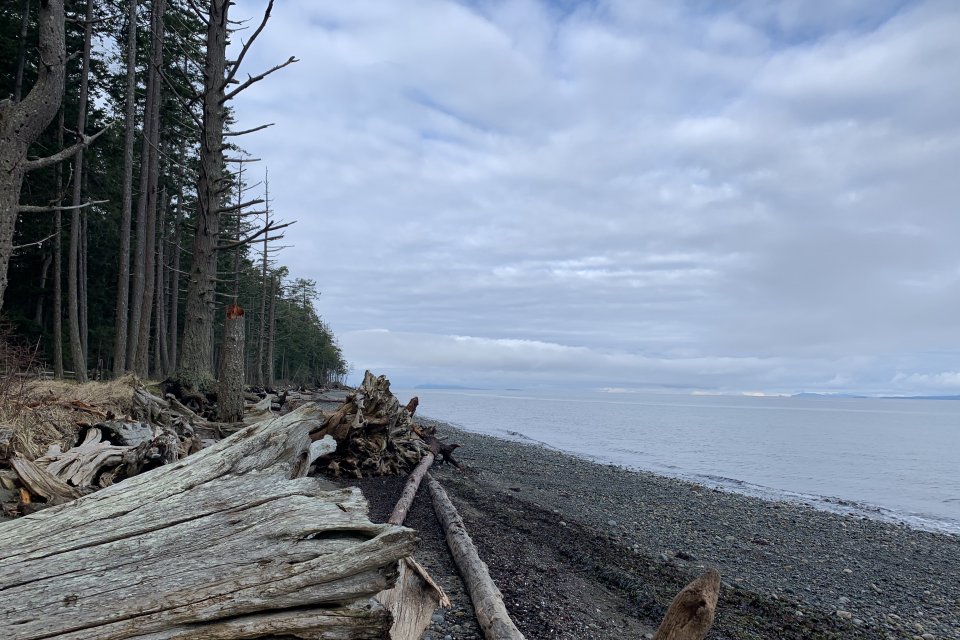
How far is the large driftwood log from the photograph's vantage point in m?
2.46

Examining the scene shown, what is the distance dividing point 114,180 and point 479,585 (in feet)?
99.8

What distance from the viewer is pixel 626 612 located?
521 centimetres

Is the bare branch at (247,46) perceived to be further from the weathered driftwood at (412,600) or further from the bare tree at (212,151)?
the weathered driftwood at (412,600)

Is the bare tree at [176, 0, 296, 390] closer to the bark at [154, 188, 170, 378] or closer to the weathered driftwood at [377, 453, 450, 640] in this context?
the weathered driftwood at [377, 453, 450, 640]

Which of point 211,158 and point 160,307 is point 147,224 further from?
point 211,158

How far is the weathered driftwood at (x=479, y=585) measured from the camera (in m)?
3.84

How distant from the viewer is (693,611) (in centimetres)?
242

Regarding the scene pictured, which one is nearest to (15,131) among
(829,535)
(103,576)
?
(103,576)

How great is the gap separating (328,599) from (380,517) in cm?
471

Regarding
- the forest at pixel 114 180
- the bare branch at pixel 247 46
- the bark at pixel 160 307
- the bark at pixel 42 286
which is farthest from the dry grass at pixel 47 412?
the bark at pixel 42 286

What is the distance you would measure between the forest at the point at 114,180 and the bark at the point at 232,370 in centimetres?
13

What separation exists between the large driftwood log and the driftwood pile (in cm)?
625

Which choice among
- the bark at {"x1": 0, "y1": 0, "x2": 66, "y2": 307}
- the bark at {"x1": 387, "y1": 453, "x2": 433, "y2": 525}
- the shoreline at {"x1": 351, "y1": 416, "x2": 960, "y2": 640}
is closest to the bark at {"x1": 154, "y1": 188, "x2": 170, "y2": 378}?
the shoreline at {"x1": 351, "y1": 416, "x2": 960, "y2": 640}

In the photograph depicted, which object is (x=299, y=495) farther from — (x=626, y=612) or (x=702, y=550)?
(x=702, y=550)
